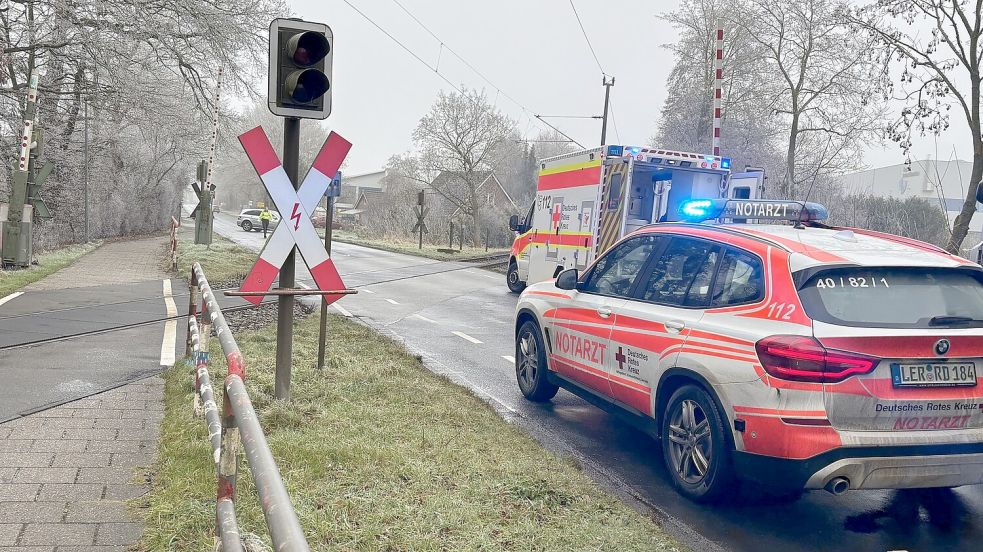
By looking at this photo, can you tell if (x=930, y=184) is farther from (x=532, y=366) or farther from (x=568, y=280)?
(x=532, y=366)

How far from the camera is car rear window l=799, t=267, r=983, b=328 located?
4.44m

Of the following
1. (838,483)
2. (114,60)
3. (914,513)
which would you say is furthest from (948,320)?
(114,60)

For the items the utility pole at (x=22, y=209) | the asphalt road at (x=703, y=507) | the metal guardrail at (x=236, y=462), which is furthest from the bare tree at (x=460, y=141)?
the metal guardrail at (x=236, y=462)

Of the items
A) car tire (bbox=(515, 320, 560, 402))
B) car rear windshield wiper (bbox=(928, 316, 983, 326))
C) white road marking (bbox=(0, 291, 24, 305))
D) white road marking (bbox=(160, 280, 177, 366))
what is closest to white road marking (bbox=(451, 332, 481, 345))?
car tire (bbox=(515, 320, 560, 402))

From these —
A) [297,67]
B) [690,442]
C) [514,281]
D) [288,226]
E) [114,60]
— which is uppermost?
[114,60]

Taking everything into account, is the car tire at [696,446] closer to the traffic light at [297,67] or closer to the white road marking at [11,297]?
the traffic light at [297,67]

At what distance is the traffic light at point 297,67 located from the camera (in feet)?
18.4

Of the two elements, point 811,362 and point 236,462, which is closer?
point 236,462

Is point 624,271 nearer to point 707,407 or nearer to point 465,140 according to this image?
point 707,407

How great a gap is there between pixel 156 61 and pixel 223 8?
2660 millimetres

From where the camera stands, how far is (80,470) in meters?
4.57

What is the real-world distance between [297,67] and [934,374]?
444cm

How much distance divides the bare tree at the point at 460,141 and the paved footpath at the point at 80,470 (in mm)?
44461

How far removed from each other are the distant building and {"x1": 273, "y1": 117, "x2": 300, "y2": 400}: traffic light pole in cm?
696
